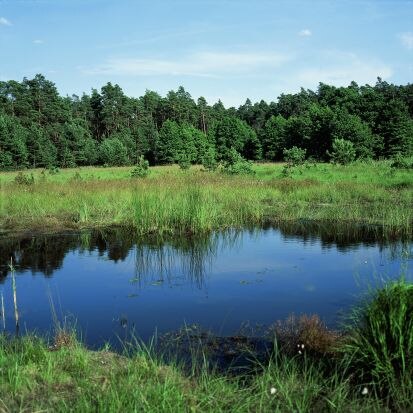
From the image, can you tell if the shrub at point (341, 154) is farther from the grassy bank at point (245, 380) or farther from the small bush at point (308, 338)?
the grassy bank at point (245, 380)

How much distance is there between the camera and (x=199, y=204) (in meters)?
12.4

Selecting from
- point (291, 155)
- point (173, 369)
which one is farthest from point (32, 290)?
point (291, 155)

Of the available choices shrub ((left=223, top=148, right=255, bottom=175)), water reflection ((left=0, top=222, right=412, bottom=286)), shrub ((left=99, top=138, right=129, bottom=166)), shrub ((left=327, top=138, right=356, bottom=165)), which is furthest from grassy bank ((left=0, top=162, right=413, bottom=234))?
shrub ((left=99, top=138, right=129, bottom=166))

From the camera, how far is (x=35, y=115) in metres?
56.1

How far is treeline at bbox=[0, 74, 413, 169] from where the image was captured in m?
47.4

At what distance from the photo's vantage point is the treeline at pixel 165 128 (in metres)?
47.4

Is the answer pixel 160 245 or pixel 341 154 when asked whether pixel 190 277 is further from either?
pixel 341 154

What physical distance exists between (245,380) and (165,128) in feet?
166

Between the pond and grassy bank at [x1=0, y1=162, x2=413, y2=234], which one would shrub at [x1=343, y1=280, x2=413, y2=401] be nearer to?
the pond

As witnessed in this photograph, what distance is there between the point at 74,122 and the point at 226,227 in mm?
49873

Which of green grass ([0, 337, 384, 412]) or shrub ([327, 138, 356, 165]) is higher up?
shrub ([327, 138, 356, 165])

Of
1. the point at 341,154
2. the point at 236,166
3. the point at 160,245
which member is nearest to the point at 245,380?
the point at 160,245

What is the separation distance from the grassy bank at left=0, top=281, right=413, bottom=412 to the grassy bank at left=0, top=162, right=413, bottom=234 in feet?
25.5

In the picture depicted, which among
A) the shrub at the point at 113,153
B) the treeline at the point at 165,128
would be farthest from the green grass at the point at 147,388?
the shrub at the point at 113,153
